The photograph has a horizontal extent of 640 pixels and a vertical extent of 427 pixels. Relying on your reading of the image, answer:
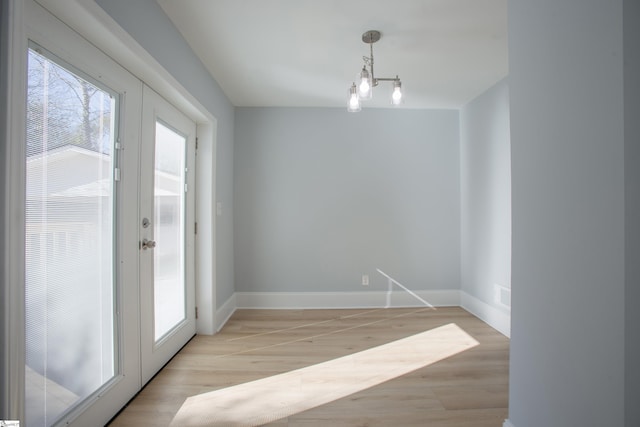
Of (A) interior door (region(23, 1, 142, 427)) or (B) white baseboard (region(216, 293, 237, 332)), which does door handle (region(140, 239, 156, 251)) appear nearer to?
(A) interior door (region(23, 1, 142, 427))

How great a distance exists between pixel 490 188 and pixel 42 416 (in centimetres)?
350

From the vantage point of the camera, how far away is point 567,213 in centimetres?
100

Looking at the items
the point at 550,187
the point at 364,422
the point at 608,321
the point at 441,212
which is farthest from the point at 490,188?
the point at 364,422

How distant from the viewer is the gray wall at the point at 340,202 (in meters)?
3.31

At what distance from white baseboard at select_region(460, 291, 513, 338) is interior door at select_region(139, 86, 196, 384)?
114 inches

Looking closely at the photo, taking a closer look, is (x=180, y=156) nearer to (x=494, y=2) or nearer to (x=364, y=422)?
(x=364, y=422)

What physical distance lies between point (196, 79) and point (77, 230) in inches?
58.5

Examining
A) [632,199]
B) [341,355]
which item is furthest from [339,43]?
[341,355]

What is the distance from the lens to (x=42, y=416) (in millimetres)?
1134

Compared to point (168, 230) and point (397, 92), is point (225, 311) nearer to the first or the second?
point (168, 230)

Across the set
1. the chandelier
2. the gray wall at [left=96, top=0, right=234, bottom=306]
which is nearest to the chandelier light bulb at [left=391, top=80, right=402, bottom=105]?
the chandelier

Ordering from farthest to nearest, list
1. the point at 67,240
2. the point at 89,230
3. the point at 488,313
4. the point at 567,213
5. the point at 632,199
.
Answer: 1. the point at 488,313
2. the point at 89,230
3. the point at 67,240
4. the point at 567,213
5. the point at 632,199

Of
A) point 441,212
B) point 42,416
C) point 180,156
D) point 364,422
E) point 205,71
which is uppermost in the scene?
point 205,71

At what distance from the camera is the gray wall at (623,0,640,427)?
2.56 feet
